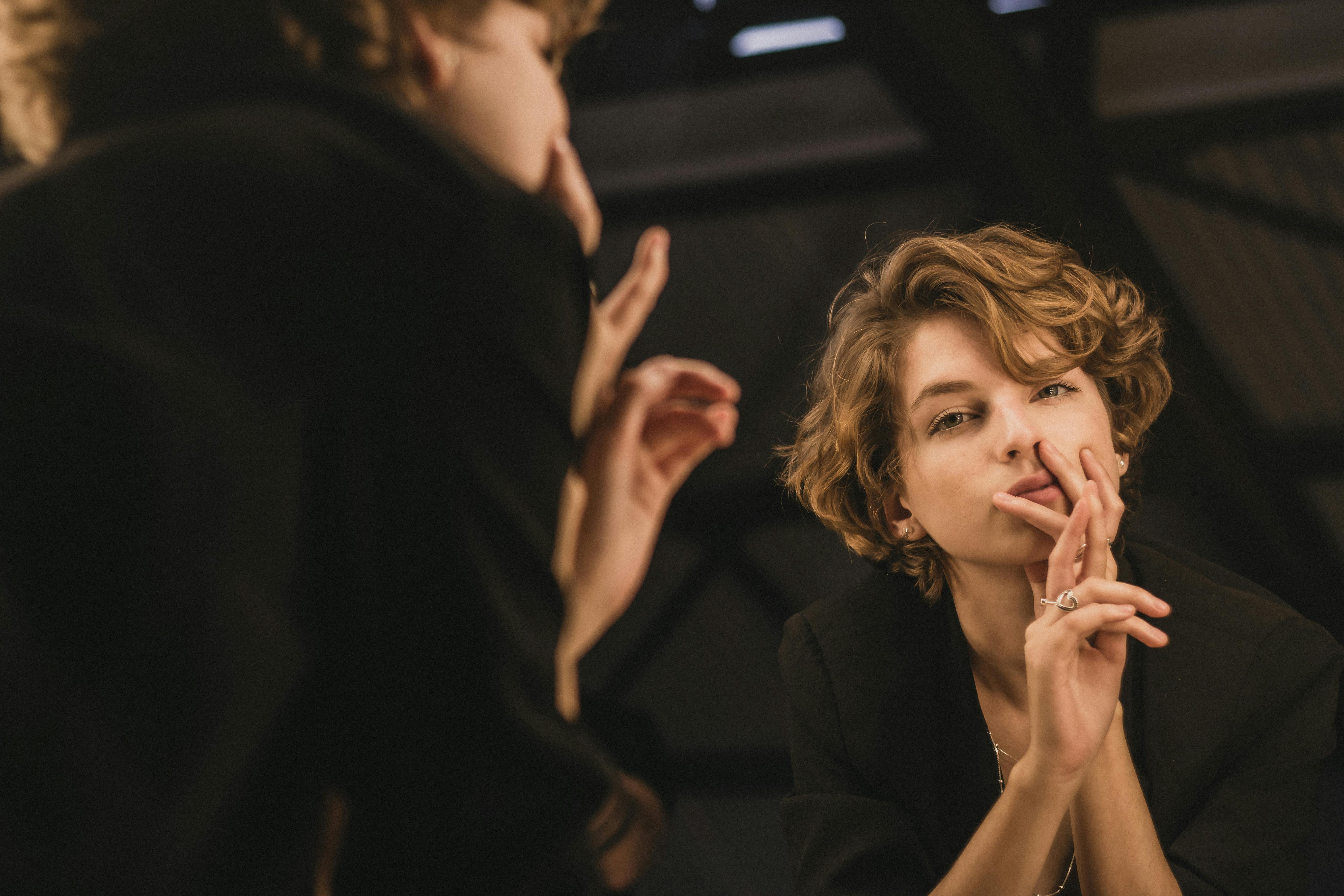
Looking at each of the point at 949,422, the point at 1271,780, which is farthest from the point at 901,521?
the point at 1271,780

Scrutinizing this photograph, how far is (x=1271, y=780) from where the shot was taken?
720 millimetres

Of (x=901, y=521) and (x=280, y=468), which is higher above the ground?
(x=280, y=468)

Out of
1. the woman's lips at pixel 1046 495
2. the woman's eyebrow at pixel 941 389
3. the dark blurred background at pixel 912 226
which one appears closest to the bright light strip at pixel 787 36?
the dark blurred background at pixel 912 226

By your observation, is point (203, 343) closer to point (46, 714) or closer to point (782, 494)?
point (46, 714)

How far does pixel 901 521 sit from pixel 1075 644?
0.16 meters

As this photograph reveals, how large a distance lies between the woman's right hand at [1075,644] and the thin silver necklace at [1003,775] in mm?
35

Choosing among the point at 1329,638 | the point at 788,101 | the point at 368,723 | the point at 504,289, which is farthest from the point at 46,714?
the point at 1329,638

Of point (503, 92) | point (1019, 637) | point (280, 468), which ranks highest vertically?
point (503, 92)

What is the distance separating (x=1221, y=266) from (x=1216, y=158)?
0.09 metres

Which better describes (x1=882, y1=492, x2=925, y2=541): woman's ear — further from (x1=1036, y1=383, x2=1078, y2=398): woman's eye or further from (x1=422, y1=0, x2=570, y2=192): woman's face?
(x1=422, y1=0, x2=570, y2=192): woman's face

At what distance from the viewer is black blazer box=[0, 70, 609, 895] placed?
0.49 metres

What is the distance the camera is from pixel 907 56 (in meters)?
0.72

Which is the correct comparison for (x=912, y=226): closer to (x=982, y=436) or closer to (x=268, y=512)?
(x=982, y=436)

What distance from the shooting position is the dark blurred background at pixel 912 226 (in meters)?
0.70
